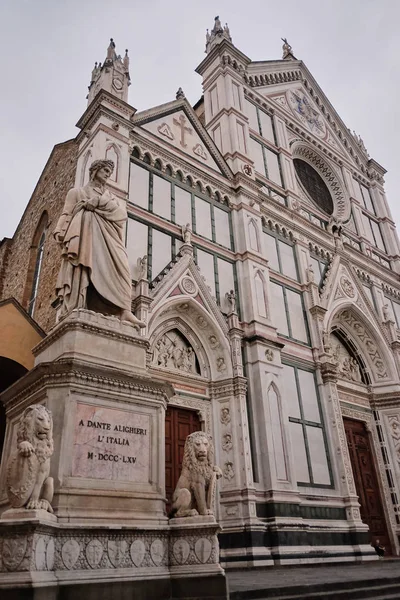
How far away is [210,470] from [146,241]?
7.75m

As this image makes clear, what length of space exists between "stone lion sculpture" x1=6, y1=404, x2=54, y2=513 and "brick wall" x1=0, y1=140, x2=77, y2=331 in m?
7.08

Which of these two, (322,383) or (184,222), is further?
(322,383)

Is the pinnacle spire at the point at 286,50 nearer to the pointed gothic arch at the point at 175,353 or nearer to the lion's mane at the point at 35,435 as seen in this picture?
the pointed gothic arch at the point at 175,353

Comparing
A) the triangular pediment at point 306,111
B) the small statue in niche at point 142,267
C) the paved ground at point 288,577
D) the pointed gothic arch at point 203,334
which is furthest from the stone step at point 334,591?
the triangular pediment at point 306,111

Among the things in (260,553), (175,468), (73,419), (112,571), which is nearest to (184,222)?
A: (175,468)

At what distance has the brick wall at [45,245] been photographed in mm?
13242

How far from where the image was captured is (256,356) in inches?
508

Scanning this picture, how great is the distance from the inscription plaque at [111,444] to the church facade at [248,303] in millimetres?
5090

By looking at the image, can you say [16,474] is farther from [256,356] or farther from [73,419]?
[256,356]

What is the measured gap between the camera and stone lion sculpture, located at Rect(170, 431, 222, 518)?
5.57 meters

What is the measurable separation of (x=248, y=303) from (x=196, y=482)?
8.59m

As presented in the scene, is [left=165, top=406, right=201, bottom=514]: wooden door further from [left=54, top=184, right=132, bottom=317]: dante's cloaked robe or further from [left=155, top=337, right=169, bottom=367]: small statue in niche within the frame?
[left=54, top=184, right=132, bottom=317]: dante's cloaked robe

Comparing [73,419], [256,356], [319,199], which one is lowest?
[73,419]

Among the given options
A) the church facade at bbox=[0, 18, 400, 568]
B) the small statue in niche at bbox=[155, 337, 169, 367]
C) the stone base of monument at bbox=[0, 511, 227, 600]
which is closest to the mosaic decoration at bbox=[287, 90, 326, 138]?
the church facade at bbox=[0, 18, 400, 568]
